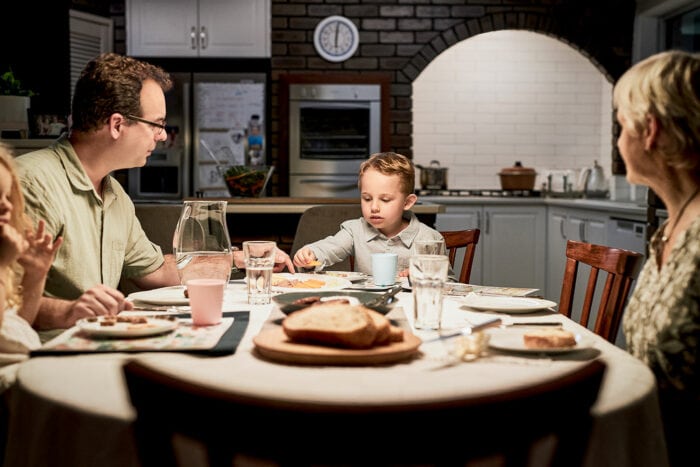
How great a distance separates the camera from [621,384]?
111 cm

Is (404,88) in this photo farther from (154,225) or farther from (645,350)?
(645,350)

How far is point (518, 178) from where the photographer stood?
21.6ft

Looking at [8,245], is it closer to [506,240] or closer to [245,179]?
[245,179]

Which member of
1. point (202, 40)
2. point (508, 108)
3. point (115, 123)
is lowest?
point (115, 123)

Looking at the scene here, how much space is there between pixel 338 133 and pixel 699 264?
4.89 metres

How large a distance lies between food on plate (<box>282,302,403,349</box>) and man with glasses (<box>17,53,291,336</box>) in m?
0.96

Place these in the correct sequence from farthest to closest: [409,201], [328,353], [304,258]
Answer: [409,201] → [304,258] → [328,353]

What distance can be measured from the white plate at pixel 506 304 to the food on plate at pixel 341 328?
0.48m

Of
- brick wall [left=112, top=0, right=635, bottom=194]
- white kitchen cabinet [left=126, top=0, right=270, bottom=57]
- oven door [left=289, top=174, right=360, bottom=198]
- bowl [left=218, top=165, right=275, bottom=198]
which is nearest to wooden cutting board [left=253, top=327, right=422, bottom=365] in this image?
bowl [left=218, top=165, right=275, bottom=198]

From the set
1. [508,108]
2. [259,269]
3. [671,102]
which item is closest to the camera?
[671,102]

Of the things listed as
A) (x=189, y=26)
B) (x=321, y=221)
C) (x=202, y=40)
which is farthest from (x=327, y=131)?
(x=321, y=221)

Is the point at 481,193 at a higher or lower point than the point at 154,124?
lower

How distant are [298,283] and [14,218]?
31.9 inches

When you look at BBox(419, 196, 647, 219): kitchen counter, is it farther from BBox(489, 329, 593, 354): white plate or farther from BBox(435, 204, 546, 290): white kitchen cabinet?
BBox(489, 329, 593, 354): white plate
